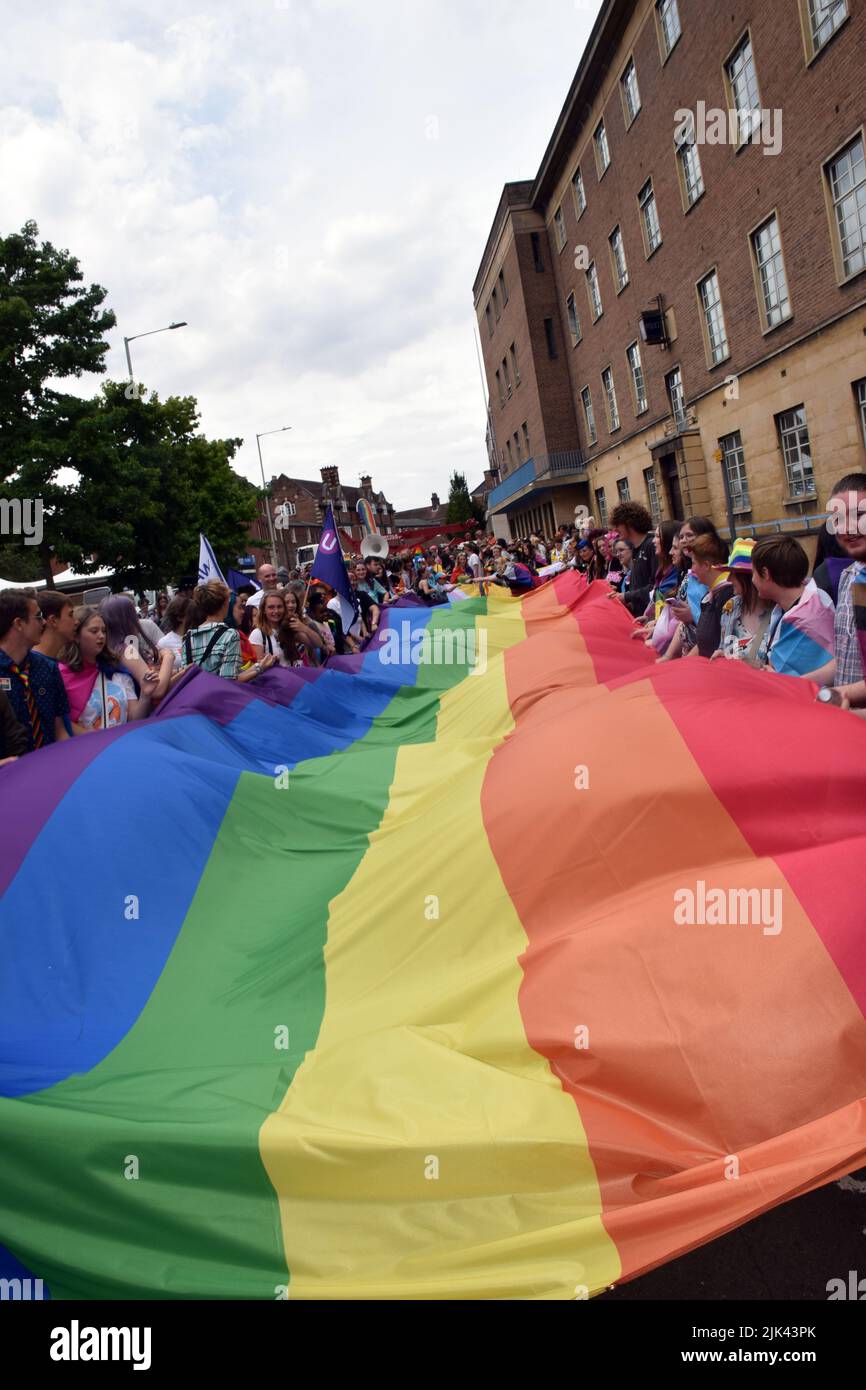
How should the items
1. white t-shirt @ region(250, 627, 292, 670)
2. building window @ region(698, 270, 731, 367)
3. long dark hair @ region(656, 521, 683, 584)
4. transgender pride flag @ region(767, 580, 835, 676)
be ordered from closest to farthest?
transgender pride flag @ region(767, 580, 835, 676) < long dark hair @ region(656, 521, 683, 584) < white t-shirt @ region(250, 627, 292, 670) < building window @ region(698, 270, 731, 367)

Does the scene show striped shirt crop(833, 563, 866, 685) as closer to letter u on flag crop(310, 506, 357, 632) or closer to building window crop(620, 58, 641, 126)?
letter u on flag crop(310, 506, 357, 632)

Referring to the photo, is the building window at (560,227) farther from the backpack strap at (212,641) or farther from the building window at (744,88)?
the backpack strap at (212,641)

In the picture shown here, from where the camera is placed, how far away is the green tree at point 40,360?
24109 mm

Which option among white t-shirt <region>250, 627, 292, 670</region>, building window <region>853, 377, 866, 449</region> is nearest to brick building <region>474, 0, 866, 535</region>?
building window <region>853, 377, 866, 449</region>

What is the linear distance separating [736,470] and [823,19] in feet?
29.9

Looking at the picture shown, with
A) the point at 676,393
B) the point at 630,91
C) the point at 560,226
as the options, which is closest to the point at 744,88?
the point at 630,91

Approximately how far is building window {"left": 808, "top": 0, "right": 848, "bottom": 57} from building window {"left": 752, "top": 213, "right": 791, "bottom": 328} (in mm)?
3100

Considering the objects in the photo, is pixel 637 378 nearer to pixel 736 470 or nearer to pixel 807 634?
pixel 736 470

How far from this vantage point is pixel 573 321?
3722cm

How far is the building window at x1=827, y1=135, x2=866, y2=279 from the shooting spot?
15.1m

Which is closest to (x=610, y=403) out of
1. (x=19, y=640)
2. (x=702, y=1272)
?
(x=19, y=640)

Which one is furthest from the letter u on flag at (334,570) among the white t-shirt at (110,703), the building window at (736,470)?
the building window at (736,470)

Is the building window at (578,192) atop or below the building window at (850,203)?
atop

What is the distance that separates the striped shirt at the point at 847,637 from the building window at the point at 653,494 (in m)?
25.0
